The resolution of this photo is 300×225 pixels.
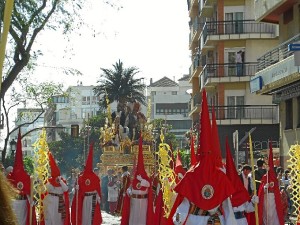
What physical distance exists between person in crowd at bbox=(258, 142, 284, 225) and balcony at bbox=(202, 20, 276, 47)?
3144cm

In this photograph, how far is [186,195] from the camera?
9.73 metres

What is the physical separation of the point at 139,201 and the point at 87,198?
1455 millimetres

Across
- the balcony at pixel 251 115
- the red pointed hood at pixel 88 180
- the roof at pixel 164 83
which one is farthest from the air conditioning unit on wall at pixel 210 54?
the roof at pixel 164 83

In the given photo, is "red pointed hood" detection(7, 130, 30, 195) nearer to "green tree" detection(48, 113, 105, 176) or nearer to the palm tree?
the palm tree

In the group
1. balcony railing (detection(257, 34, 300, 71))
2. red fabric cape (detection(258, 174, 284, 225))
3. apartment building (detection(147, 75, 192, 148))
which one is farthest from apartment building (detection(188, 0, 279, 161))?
apartment building (detection(147, 75, 192, 148))

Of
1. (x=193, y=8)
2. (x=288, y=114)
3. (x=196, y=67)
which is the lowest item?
(x=288, y=114)

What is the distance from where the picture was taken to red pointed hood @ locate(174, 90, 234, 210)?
31.9 feet

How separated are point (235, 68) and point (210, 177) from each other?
39084 millimetres

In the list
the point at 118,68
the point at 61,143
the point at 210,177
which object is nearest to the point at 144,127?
the point at 210,177

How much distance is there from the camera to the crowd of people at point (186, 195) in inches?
384

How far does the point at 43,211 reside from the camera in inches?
718

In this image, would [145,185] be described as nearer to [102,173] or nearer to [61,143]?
[102,173]

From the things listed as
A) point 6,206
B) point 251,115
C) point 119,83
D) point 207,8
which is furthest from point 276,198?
point 119,83

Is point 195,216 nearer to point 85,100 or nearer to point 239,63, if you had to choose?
point 239,63
